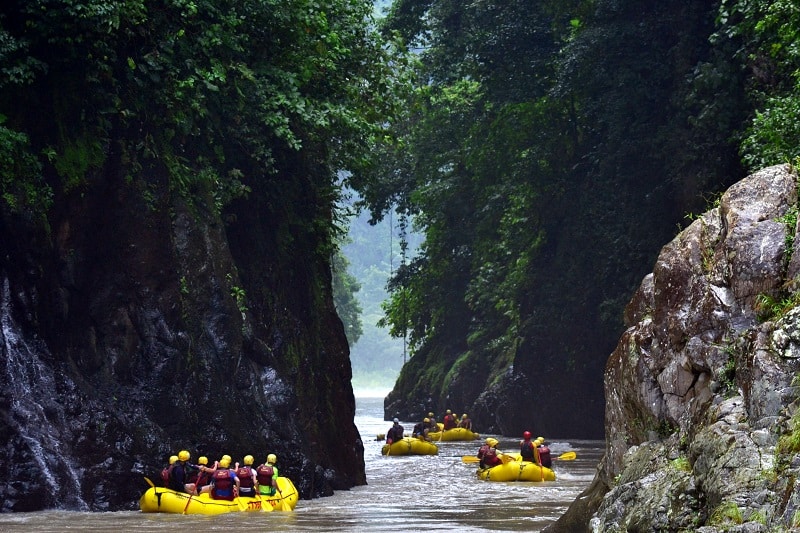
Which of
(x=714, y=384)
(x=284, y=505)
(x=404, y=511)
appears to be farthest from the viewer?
(x=404, y=511)

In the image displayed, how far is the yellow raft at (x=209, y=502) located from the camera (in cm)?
1733

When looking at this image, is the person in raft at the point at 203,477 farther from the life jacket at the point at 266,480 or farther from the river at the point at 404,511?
the life jacket at the point at 266,480

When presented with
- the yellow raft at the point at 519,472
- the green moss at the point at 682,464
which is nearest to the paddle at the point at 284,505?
the yellow raft at the point at 519,472

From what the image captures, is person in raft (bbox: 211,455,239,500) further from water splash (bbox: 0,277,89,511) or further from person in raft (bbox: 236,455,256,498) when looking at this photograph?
water splash (bbox: 0,277,89,511)

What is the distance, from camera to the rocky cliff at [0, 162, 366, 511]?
17.4 m

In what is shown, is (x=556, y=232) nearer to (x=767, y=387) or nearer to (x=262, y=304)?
(x=262, y=304)

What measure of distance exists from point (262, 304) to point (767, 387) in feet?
44.5

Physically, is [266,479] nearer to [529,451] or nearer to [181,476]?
[181,476]

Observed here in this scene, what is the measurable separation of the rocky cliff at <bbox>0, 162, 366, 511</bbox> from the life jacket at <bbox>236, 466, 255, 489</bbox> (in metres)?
1.03

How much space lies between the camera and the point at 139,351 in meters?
19.0

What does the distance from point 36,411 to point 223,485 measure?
2.98 m

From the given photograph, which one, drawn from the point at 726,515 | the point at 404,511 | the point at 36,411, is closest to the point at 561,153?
the point at 404,511

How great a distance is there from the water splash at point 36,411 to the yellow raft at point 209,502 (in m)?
0.95

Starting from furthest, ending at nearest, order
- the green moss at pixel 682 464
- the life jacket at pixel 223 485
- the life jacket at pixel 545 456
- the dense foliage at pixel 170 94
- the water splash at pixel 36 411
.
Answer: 1. the life jacket at pixel 545 456
2. the life jacket at pixel 223 485
3. the dense foliage at pixel 170 94
4. the water splash at pixel 36 411
5. the green moss at pixel 682 464
